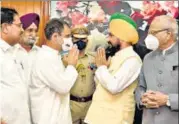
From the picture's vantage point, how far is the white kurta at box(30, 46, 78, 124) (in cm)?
253

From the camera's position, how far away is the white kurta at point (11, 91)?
2.39 meters

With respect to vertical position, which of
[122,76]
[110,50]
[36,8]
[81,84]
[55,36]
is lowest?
[81,84]

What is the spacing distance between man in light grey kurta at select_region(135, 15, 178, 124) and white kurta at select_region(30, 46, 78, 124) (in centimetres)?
59

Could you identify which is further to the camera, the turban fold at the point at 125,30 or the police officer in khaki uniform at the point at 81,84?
the police officer in khaki uniform at the point at 81,84

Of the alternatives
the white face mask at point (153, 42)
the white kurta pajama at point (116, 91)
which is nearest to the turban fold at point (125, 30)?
the white kurta pajama at point (116, 91)

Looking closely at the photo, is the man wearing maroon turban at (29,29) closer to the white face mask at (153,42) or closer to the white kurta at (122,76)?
the white kurta at (122,76)

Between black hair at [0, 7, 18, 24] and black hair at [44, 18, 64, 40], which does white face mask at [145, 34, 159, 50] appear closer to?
black hair at [44, 18, 64, 40]

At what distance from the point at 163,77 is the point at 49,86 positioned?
2.74ft

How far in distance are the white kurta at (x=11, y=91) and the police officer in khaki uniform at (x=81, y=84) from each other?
1.48 feet

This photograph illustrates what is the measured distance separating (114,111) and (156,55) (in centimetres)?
53

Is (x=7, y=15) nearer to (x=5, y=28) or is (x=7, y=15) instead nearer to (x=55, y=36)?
(x=5, y=28)

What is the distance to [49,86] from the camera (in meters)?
2.56

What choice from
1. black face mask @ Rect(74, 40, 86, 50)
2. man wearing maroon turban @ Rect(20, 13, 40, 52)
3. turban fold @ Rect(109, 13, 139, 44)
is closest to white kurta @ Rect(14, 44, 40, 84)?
man wearing maroon turban @ Rect(20, 13, 40, 52)

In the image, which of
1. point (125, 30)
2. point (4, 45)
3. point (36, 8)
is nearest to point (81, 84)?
point (125, 30)
